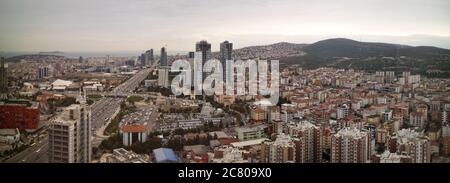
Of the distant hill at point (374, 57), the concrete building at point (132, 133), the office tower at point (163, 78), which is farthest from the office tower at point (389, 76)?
the concrete building at point (132, 133)

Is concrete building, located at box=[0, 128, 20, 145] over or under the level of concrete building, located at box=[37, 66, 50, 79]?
under

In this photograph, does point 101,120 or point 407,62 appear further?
point 407,62

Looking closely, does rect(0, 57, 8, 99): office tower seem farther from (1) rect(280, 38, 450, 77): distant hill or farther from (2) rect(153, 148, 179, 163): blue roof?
(1) rect(280, 38, 450, 77): distant hill

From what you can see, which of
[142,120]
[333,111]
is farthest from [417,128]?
[142,120]

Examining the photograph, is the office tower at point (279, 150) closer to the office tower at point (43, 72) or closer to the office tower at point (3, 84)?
the office tower at point (43, 72)

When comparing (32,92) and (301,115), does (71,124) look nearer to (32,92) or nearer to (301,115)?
(32,92)

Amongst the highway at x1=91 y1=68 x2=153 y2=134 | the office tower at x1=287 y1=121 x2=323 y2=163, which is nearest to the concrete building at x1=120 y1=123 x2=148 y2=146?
the highway at x1=91 y1=68 x2=153 y2=134
